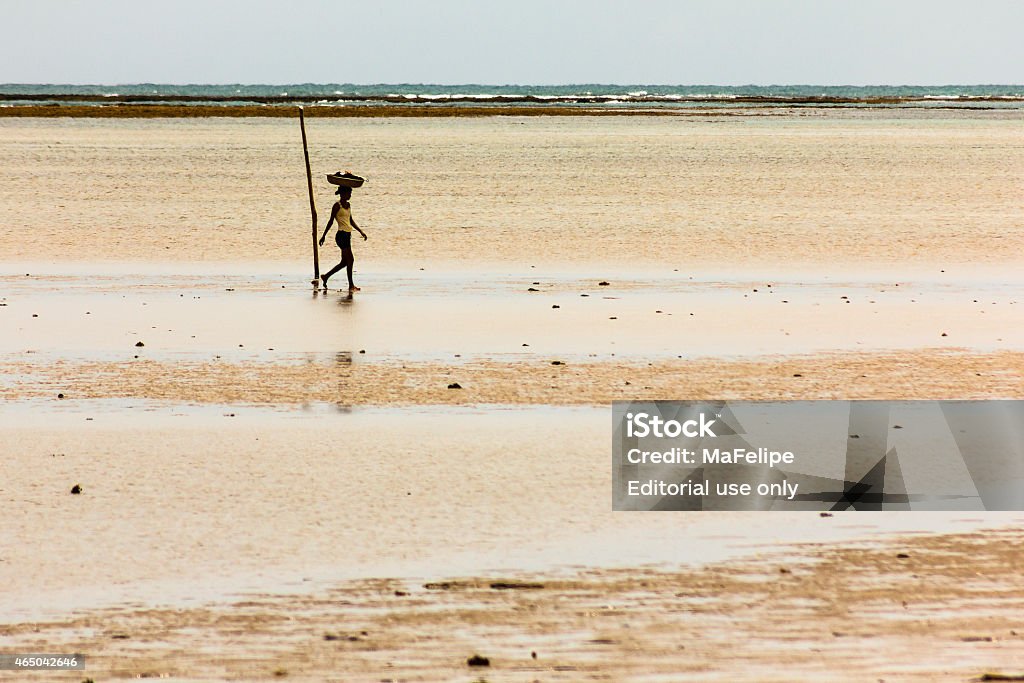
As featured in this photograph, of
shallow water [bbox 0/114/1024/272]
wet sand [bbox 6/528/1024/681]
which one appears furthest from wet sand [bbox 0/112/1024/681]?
shallow water [bbox 0/114/1024/272]

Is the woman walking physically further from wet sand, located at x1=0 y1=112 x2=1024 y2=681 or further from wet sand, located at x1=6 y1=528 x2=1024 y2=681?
wet sand, located at x1=6 y1=528 x2=1024 y2=681

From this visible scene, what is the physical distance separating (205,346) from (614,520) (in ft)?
23.9

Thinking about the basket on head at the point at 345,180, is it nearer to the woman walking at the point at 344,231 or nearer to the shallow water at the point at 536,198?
the woman walking at the point at 344,231

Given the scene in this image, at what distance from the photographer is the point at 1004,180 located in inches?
1463

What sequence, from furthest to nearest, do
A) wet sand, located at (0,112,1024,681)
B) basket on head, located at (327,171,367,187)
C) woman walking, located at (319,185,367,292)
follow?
woman walking, located at (319,185,367,292)
basket on head, located at (327,171,367,187)
wet sand, located at (0,112,1024,681)

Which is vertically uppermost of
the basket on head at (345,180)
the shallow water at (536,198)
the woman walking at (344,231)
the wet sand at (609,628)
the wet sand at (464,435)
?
the shallow water at (536,198)

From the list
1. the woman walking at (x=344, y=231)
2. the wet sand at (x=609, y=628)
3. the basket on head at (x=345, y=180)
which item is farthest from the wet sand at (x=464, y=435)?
the basket on head at (x=345, y=180)

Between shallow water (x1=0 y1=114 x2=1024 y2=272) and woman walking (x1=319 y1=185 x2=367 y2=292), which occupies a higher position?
shallow water (x1=0 y1=114 x2=1024 y2=272)

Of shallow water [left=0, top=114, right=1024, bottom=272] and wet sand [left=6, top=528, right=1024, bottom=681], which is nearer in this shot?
wet sand [left=6, top=528, right=1024, bottom=681]

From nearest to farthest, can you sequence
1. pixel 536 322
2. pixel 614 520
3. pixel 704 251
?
pixel 614 520 → pixel 536 322 → pixel 704 251

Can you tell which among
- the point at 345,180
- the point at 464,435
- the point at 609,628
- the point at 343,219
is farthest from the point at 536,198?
the point at 609,628

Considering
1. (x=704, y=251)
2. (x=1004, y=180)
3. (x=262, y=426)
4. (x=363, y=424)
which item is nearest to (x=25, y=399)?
(x=262, y=426)

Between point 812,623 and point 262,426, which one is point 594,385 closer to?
point 262,426

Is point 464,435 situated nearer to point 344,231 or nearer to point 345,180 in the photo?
point 344,231
